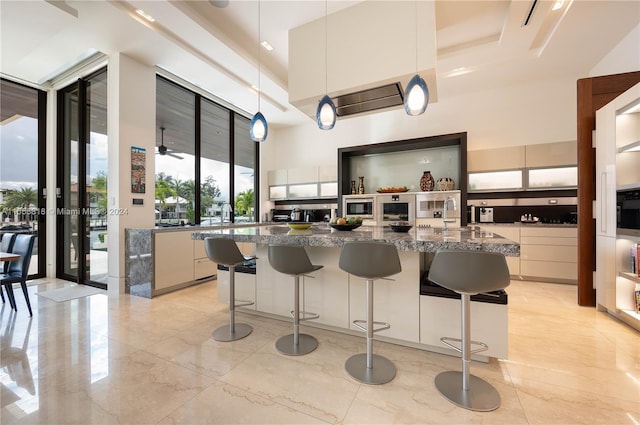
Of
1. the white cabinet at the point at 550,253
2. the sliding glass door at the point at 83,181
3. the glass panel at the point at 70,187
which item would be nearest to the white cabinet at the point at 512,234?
the white cabinet at the point at 550,253

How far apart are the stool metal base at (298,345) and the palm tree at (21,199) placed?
489cm

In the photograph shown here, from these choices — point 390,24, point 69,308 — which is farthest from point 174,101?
point 390,24

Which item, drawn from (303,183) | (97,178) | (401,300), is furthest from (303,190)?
(401,300)

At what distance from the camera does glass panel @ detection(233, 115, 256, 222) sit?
18.8 feet

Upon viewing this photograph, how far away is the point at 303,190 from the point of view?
20.0 feet

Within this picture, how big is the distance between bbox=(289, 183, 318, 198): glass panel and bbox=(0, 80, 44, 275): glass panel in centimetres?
442

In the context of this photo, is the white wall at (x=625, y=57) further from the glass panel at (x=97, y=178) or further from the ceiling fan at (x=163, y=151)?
the glass panel at (x=97, y=178)

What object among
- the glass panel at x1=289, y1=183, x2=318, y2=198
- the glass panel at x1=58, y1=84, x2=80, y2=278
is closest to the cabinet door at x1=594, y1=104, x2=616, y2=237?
the glass panel at x1=289, y1=183, x2=318, y2=198

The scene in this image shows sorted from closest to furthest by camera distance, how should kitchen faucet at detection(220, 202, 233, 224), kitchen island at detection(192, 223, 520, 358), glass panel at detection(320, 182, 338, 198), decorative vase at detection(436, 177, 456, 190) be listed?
kitchen island at detection(192, 223, 520, 358) → decorative vase at detection(436, 177, 456, 190) → kitchen faucet at detection(220, 202, 233, 224) → glass panel at detection(320, 182, 338, 198)

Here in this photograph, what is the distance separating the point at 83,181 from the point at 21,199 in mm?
1035

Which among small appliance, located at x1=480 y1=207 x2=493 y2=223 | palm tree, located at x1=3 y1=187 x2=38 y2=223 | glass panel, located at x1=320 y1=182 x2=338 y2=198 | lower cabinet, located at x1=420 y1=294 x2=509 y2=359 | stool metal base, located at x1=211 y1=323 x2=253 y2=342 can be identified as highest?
glass panel, located at x1=320 y1=182 x2=338 y2=198

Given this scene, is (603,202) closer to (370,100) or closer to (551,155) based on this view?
(551,155)

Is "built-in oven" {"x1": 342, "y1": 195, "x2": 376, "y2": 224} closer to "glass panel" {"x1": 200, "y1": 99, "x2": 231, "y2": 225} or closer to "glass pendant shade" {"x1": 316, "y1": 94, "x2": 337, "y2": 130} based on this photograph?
"glass panel" {"x1": 200, "y1": 99, "x2": 231, "y2": 225}

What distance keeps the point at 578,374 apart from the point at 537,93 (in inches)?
177
